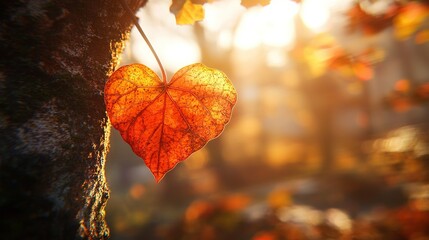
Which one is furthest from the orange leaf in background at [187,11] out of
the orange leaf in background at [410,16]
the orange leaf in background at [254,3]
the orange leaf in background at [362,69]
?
the orange leaf in background at [362,69]

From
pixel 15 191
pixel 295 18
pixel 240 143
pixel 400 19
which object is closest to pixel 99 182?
pixel 15 191

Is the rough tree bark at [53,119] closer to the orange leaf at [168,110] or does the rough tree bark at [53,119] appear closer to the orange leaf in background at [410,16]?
the orange leaf at [168,110]

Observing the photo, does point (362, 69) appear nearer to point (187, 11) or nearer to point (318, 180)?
point (187, 11)

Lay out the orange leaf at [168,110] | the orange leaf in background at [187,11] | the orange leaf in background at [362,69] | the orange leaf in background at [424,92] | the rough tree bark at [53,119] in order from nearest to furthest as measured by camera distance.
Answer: the rough tree bark at [53,119], the orange leaf at [168,110], the orange leaf in background at [187,11], the orange leaf in background at [362,69], the orange leaf in background at [424,92]

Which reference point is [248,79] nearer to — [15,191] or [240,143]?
[240,143]

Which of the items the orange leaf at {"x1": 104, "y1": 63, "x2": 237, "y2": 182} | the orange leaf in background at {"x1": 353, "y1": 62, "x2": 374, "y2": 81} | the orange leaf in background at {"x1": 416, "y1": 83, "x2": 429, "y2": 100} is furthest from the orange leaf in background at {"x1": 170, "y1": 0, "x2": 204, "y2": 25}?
the orange leaf in background at {"x1": 416, "y1": 83, "x2": 429, "y2": 100}
